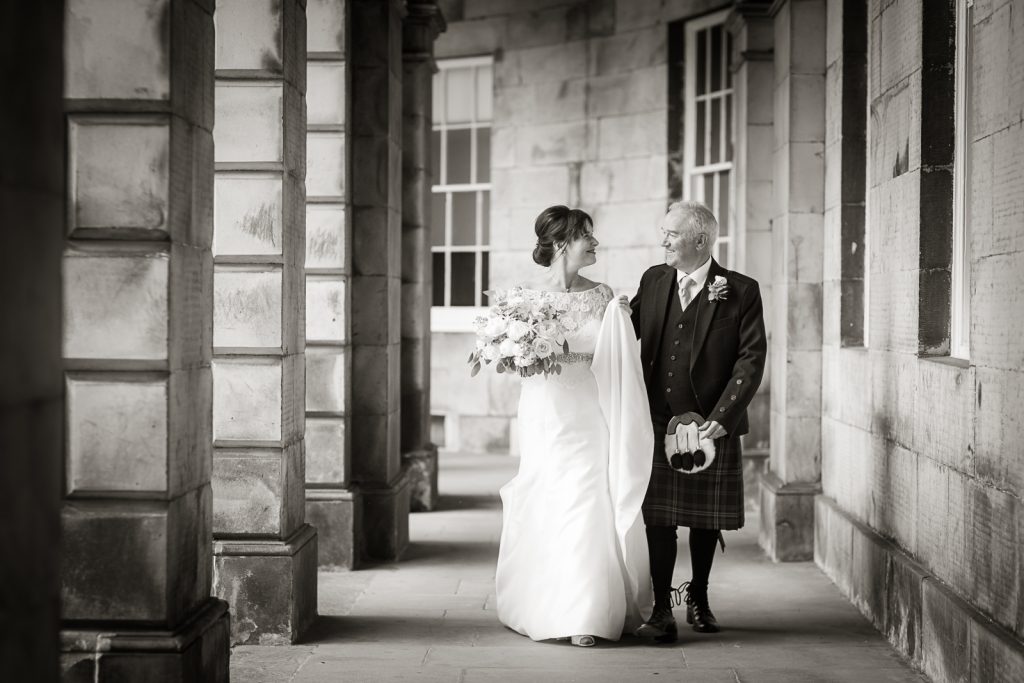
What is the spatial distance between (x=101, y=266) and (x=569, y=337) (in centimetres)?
242

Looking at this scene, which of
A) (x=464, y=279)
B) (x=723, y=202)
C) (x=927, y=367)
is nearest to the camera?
(x=927, y=367)

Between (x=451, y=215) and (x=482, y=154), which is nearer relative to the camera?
(x=482, y=154)

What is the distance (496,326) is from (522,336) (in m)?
0.18

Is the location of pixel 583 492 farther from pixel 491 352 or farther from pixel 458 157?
pixel 458 157

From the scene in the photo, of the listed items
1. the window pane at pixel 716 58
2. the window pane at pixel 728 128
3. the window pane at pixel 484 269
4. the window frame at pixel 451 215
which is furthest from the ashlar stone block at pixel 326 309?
the window pane at pixel 484 269

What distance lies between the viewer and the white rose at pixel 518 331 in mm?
5491

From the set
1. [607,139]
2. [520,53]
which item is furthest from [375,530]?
[520,53]

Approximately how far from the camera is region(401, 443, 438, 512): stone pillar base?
376 inches

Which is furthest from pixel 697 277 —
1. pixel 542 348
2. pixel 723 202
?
pixel 723 202

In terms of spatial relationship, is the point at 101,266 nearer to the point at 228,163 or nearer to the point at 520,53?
the point at 228,163

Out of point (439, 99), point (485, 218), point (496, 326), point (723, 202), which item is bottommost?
point (496, 326)

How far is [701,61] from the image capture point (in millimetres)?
11922

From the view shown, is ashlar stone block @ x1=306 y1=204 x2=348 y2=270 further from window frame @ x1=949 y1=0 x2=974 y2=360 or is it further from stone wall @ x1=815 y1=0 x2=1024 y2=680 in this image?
window frame @ x1=949 y1=0 x2=974 y2=360

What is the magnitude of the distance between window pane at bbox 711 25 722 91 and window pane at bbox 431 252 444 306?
13.3 feet
